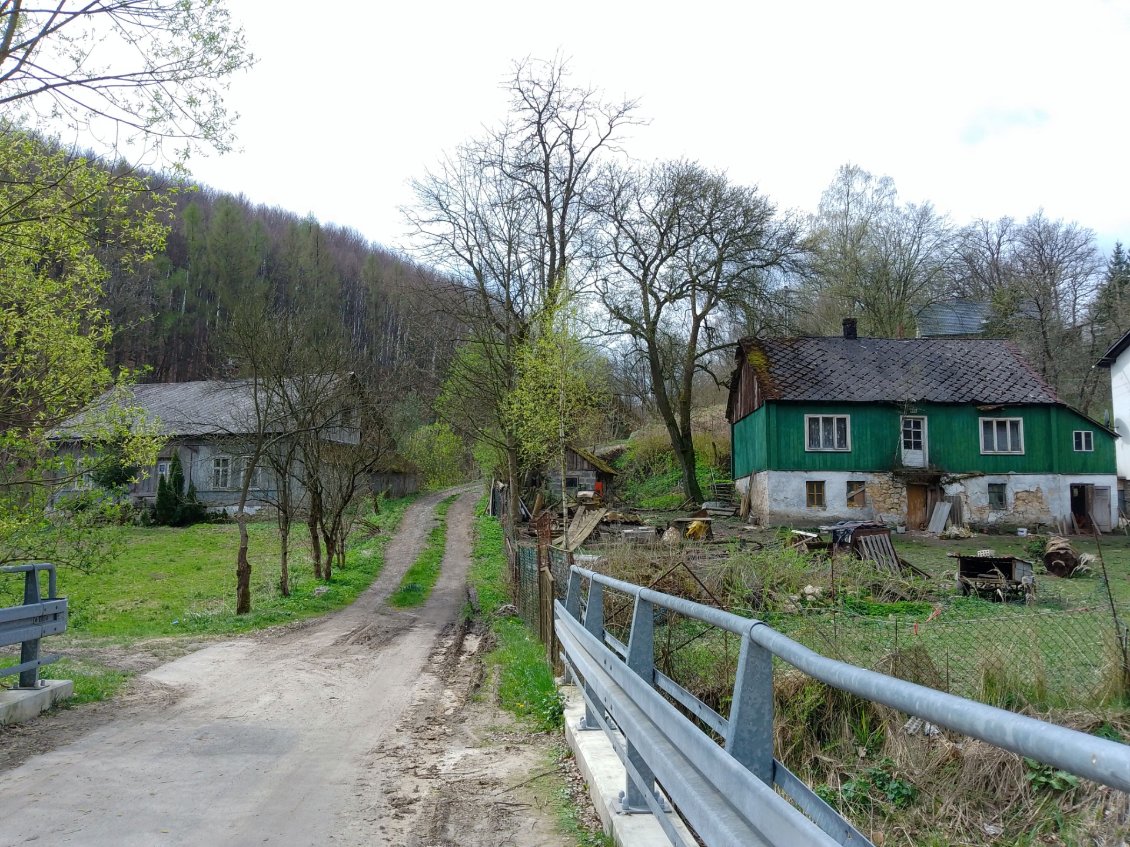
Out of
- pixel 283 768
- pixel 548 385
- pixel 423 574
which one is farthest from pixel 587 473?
pixel 283 768

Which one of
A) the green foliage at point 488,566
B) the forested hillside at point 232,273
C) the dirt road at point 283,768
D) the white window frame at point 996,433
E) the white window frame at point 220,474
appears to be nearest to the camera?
the dirt road at point 283,768

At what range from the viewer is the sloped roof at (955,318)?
4951 centimetres

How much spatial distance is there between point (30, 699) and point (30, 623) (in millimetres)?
666

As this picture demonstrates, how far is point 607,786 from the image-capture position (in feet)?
16.3

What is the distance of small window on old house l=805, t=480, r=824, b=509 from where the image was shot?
110ft

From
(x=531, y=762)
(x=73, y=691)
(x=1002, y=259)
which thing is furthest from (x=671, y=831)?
(x=1002, y=259)

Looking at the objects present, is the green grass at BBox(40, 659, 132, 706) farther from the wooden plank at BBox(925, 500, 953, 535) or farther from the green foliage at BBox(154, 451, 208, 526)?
the green foliage at BBox(154, 451, 208, 526)

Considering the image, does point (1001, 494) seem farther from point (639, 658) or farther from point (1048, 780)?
point (639, 658)

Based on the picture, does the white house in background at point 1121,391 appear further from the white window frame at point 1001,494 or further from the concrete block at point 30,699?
the concrete block at point 30,699

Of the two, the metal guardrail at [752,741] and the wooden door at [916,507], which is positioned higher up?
the metal guardrail at [752,741]

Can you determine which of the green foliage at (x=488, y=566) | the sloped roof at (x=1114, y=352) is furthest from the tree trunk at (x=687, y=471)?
the sloped roof at (x=1114, y=352)

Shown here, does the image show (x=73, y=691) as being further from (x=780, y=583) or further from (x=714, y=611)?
(x=780, y=583)

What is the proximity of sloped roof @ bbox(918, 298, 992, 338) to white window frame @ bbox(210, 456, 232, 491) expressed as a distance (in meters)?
38.5

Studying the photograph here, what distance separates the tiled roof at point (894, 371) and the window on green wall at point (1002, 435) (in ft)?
2.73
